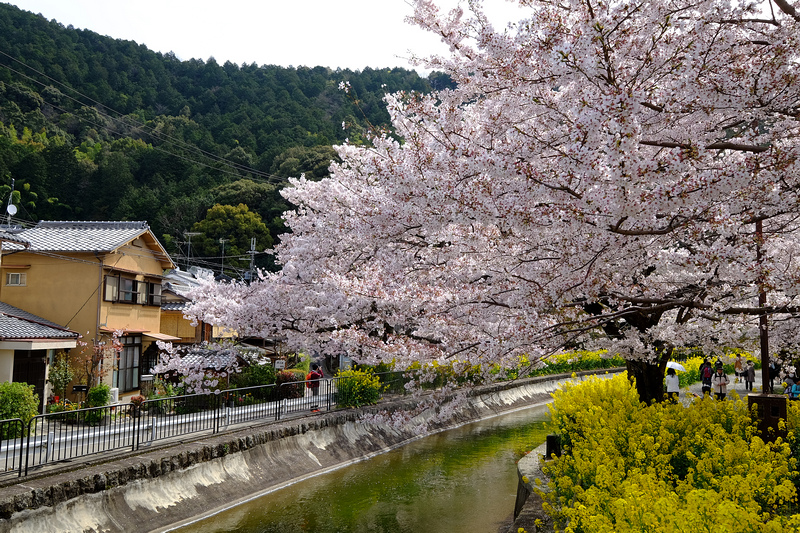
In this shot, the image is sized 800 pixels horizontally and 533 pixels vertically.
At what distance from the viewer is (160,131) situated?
67.1 meters

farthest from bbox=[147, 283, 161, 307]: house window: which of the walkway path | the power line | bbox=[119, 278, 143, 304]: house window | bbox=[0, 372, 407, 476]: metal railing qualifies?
the power line

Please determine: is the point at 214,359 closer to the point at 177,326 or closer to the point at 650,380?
the point at 650,380

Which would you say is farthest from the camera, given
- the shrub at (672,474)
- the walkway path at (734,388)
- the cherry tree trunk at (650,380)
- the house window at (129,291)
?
the house window at (129,291)

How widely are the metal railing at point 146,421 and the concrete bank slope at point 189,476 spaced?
57cm

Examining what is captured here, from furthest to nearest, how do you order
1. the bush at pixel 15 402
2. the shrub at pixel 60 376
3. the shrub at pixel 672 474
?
the shrub at pixel 60 376
the bush at pixel 15 402
the shrub at pixel 672 474

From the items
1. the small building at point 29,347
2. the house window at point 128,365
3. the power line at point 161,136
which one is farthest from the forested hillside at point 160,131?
the small building at point 29,347

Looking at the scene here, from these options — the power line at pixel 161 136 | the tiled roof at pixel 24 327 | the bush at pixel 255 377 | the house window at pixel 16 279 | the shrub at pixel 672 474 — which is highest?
the power line at pixel 161 136

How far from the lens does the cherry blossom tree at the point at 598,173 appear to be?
5551 millimetres

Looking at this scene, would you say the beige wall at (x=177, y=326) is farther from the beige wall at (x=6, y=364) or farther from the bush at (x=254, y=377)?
the beige wall at (x=6, y=364)

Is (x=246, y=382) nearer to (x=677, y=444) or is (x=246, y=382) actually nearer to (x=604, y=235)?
(x=677, y=444)

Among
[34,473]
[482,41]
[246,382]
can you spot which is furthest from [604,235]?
[246,382]

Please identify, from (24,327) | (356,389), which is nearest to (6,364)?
(24,327)

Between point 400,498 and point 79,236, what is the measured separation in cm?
1915

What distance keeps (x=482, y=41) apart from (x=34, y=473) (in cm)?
969
